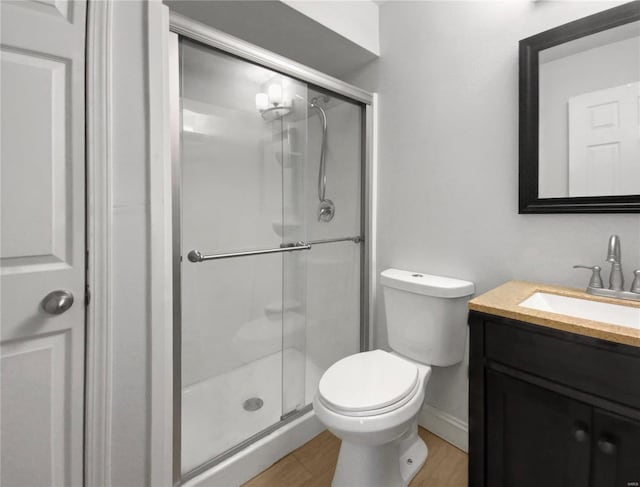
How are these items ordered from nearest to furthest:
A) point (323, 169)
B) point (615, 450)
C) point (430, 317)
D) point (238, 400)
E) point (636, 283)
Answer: point (615, 450), point (636, 283), point (430, 317), point (238, 400), point (323, 169)

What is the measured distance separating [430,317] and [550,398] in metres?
0.54

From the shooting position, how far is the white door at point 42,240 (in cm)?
87

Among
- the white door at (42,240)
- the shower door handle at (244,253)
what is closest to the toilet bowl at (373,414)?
the shower door handle at (244,253)

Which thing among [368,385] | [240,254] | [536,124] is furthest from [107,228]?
[536,124]

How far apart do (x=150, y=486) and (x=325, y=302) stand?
115 centimetres

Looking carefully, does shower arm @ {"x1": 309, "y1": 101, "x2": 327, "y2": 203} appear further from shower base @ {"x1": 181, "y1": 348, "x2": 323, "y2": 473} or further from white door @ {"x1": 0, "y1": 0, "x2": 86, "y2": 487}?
white door @ {"x1": 0, "y1": 0, "x2": 86, "y2": 487}

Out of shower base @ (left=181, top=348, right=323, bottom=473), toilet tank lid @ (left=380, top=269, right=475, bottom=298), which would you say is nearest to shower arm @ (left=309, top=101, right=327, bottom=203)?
toilet tank lid @ (left=380, top=269, right=475, bottom=298)

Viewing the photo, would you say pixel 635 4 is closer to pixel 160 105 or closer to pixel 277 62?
pixel 277 62

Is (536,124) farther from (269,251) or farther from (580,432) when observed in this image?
(269,251)

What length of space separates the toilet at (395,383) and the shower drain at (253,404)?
1.75ft

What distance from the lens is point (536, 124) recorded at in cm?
126

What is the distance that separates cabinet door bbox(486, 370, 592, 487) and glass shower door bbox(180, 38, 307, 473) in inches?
37.5

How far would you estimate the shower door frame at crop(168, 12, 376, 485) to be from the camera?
1141mm

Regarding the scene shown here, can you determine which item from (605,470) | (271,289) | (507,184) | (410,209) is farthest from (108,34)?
(605,470)
